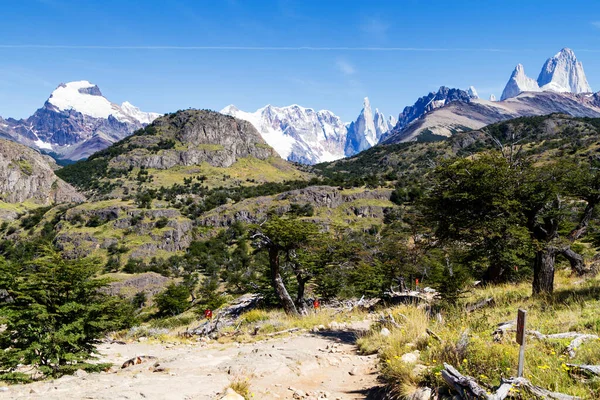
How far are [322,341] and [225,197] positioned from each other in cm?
13362

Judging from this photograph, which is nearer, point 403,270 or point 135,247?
point 403,270

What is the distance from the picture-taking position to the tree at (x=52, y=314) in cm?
876

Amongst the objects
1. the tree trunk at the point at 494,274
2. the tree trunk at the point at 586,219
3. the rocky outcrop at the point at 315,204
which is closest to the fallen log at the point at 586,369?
the tree trunk at the point at 586,219

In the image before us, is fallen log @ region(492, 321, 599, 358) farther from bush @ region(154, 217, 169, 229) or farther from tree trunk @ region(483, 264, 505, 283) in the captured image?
bush @ region(154, 217, 169, 229)

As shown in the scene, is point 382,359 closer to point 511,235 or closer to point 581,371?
point 581,371

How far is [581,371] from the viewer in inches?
181

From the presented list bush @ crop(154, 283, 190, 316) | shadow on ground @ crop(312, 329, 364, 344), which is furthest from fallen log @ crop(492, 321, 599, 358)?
bush @ crop(154, 283, 190, 316)

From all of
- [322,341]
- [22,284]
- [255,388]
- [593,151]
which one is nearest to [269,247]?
[322,341]

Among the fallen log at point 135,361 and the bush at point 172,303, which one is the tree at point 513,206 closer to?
the fallen log at point 135,361

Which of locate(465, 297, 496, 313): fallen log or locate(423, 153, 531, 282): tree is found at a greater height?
locate(423, 153, 531, 282): tree

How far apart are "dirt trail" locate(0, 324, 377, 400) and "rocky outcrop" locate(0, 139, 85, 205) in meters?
182

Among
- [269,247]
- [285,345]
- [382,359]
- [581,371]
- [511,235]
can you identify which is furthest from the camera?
[269,247]

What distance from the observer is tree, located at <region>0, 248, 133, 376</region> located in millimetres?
8758

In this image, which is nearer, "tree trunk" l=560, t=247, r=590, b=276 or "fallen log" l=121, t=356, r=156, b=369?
"fallen log" l=121, t=356, r=156, b=369
